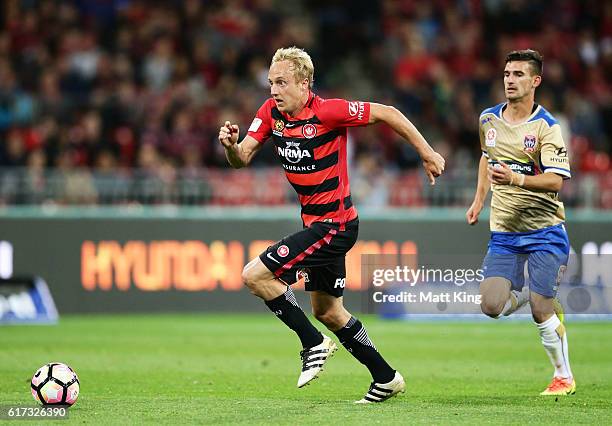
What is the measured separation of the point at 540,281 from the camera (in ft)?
30.2

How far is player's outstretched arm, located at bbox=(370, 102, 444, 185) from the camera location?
8164mm

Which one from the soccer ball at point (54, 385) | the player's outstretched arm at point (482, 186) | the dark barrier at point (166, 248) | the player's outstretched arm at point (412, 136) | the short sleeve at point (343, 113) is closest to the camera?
the soccer ball at point (54, 385)

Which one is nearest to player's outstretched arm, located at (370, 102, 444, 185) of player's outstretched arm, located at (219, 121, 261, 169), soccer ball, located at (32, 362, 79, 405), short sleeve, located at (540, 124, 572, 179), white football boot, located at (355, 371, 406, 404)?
player's outstretched arm, located at (219, 121, 261, 169)

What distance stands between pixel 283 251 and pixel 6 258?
10.5 meters

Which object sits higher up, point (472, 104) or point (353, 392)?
point (472, 104)

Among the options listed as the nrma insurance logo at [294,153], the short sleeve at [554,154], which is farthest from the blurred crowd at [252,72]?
the nrma insurance logo at [294,153]

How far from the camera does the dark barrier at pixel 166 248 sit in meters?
18.2

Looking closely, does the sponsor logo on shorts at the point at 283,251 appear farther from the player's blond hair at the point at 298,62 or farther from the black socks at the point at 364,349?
the player's blond hair at the point at 298,62

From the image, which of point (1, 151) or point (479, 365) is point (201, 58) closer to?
point (1, 151)

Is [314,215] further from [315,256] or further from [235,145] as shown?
[235,145]

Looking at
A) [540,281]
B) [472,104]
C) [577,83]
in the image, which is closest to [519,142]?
[540,281]

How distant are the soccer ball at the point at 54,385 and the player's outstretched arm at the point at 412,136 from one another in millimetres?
2786

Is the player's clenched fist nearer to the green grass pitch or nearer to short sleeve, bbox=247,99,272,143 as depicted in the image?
short sleeve, bbox=247,99,272,143

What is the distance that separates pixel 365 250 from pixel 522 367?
7.05 m
